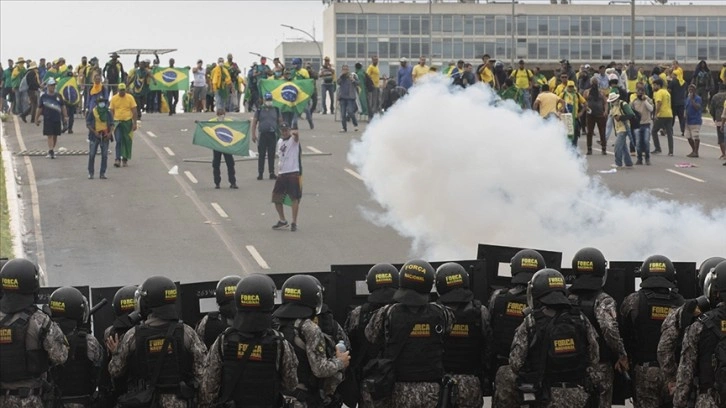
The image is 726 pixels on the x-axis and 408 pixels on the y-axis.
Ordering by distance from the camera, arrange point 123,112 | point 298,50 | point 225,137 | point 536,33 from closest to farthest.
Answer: point 225,137
point 123,112
point 536,33
point 298,50

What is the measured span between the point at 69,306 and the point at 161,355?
1.06m

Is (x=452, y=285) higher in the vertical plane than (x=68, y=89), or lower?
lower

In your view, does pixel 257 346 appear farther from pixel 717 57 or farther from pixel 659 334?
pixel 717 57

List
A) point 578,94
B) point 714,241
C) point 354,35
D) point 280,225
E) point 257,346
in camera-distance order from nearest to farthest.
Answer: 1. point 257,346
2. point 714,241
3. point 280,225
4. point 578,94
5. point 354,35

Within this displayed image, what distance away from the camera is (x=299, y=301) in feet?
29.8

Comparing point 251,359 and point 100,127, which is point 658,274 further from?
point 100,127

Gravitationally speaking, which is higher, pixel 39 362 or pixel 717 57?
pixel 717 57

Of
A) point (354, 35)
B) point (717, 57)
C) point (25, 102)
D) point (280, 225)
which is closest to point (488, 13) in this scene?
point (354, 35)

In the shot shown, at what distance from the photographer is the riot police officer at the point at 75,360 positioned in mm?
9500

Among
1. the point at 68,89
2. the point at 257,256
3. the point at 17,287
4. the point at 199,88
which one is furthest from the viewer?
the point at 199,88

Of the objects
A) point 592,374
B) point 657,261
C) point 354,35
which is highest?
point 354,35

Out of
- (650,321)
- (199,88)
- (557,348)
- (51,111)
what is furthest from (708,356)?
(199,88)

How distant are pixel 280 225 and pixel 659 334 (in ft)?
43.0

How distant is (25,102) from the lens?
38.2 meters
